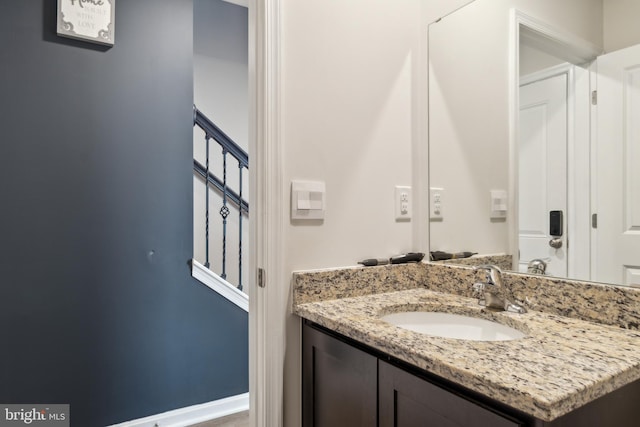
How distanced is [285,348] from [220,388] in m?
1.38

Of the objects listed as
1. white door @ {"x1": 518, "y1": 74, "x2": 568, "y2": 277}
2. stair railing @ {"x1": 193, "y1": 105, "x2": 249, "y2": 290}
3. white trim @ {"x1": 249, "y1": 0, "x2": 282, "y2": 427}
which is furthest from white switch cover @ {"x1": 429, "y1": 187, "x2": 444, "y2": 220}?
stair railing @ {"x1": 193, "y1": 105, "x2": 249, "y2": 290}

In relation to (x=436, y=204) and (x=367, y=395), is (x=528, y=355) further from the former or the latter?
(x=436, y=204)

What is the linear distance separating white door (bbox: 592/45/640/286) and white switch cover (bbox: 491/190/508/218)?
291 mm

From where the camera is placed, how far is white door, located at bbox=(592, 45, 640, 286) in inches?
34.8

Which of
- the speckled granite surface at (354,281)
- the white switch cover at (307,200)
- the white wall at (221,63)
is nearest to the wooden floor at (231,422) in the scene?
the speckled granite surface at (354,281)

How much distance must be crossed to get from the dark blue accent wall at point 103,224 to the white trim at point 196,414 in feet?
0.12

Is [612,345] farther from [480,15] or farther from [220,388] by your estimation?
[220,388]

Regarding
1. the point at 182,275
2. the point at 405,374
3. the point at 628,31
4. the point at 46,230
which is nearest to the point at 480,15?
the point at 628,31

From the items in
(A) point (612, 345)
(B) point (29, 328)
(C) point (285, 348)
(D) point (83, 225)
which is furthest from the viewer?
(D) point (83, 225)

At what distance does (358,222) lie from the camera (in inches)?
49.5

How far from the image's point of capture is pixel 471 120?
1354 mm

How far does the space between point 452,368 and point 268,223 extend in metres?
0.65

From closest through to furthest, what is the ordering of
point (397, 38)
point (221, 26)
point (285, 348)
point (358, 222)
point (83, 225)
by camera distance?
point (285, 348)
point (358, 222)
point (397, 38)
point (83, 225)
point (221, 26)

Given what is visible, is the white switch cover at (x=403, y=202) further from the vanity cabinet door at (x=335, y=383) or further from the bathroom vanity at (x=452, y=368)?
the vanity cabinet door at (x=335, y=383)
